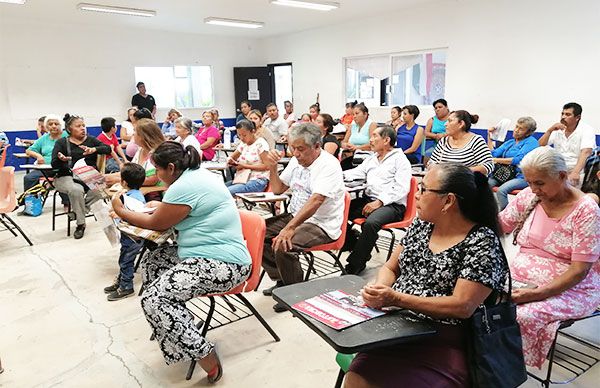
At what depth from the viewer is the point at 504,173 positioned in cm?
465

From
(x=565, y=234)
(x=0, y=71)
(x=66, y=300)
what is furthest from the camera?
(x=0, y=71)

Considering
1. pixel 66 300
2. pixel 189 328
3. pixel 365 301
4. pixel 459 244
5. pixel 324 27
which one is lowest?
pixel 66 300

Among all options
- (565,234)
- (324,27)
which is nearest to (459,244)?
(565,234)

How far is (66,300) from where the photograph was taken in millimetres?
3293

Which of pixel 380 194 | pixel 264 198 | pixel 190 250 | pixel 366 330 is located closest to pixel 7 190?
pixel 264 198

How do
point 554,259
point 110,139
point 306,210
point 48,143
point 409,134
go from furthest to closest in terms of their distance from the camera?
point 409,134, point 110,139, point 48,143, point 306,210, point 554,259

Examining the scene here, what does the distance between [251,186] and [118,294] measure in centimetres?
170

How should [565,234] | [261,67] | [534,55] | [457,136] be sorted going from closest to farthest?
1. [565,234]
2. [457,136]
3. [534,55]
4. [261,67]

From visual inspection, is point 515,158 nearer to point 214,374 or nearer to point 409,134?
point 409,134

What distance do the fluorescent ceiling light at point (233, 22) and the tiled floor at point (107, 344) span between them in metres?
6.94

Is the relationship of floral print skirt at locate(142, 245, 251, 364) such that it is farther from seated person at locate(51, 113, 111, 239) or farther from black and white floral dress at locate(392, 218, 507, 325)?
seated person at locate(51, 113, 111, 239)

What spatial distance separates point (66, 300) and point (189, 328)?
65.9 inches

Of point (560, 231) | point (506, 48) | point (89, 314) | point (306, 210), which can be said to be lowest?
point (89, 314)

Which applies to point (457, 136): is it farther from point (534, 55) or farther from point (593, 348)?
point (534, 55)
